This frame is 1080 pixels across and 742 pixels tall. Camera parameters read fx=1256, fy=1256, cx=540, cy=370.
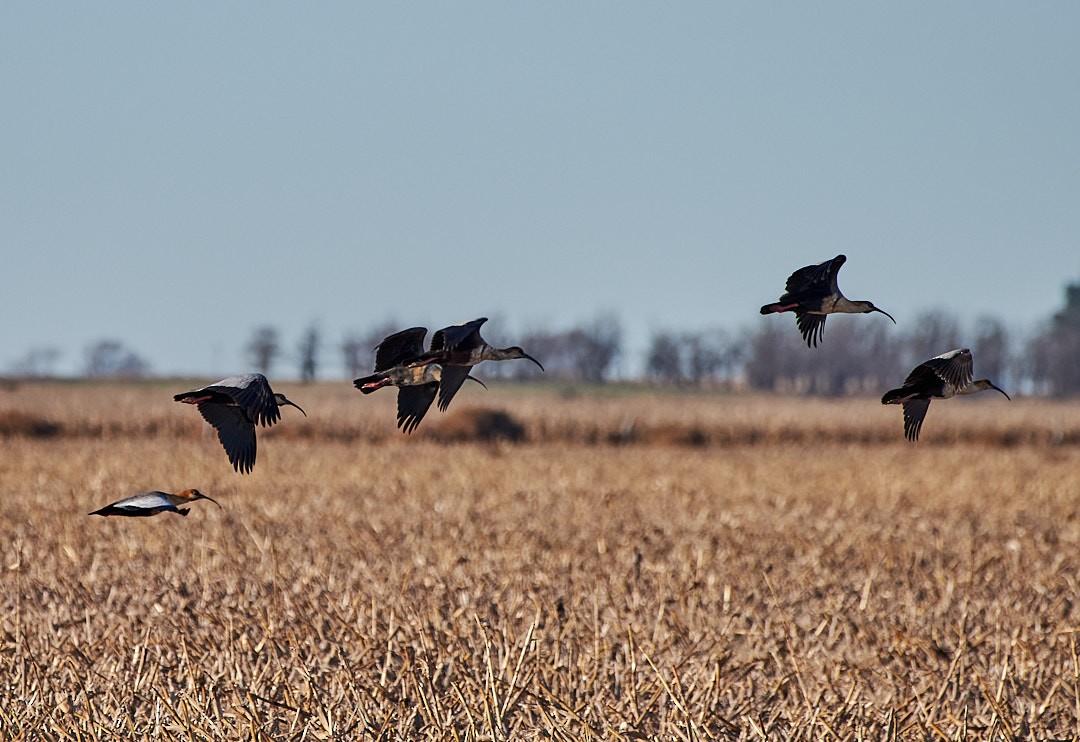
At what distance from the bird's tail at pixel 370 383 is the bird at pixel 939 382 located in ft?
2.57

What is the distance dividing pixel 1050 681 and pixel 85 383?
82.1 metres

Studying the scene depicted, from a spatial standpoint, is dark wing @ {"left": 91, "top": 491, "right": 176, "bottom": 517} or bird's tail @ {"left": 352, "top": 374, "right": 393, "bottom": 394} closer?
bird's tail @ {"left": 352, "top": 374, "right": 393, "bottom": 394}

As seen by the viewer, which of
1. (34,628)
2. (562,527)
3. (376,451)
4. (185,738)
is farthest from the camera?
(376,451)

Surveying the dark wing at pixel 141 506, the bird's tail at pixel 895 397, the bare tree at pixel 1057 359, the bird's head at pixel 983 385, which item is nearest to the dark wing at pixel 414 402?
the dark wing at pixel 141 506

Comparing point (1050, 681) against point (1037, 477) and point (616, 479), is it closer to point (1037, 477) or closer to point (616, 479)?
point (616, 479)

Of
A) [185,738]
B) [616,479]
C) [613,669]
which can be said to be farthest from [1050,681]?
[616,479]

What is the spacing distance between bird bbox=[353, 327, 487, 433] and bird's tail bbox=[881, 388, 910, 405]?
0.68 metres

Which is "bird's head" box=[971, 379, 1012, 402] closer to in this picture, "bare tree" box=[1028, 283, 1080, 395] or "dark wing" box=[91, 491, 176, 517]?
"dark wing" box=[91, 491, 176, 517]

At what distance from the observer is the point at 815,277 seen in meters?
2.09

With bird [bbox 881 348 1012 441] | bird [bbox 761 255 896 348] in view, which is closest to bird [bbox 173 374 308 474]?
bird [bbox 761 255 896 348]

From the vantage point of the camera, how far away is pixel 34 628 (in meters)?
9.73

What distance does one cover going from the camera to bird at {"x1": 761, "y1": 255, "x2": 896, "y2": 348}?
1.99 m

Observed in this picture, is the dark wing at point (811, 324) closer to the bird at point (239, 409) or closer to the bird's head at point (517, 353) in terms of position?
the bird's head at point (517, 353)

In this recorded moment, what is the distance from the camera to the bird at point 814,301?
199 centimetres
